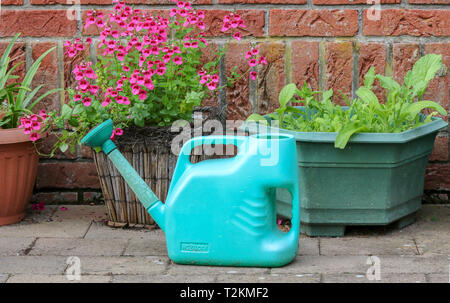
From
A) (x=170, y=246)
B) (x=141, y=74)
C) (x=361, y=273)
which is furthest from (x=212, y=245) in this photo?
(x=141, y=74)

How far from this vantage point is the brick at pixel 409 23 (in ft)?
11.7

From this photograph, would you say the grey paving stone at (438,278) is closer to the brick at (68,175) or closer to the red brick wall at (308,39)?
the red brick wall at (308,39)

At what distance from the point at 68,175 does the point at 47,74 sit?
1.62 feet

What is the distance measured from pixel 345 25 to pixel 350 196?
0.87m

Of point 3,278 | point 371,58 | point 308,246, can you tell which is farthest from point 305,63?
point 3,278

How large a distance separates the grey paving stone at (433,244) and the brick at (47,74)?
1783 mm

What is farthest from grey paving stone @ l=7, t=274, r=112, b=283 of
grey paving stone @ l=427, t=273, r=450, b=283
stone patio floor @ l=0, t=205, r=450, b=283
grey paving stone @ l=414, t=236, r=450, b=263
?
grey paving stone @ l=414, t=236, r=450, b=263

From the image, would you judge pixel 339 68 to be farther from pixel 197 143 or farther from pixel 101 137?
pixel 101 137

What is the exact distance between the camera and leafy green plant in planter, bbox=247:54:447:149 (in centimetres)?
316

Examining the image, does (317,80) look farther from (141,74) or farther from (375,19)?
(141,74)

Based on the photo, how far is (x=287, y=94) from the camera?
11.0ft

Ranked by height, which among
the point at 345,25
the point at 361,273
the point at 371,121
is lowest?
the point at 361,273

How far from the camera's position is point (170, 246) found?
2875mm

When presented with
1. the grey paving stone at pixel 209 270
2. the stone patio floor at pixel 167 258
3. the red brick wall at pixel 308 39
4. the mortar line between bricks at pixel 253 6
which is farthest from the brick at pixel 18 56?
the grey paving stone at pixel 209 270
